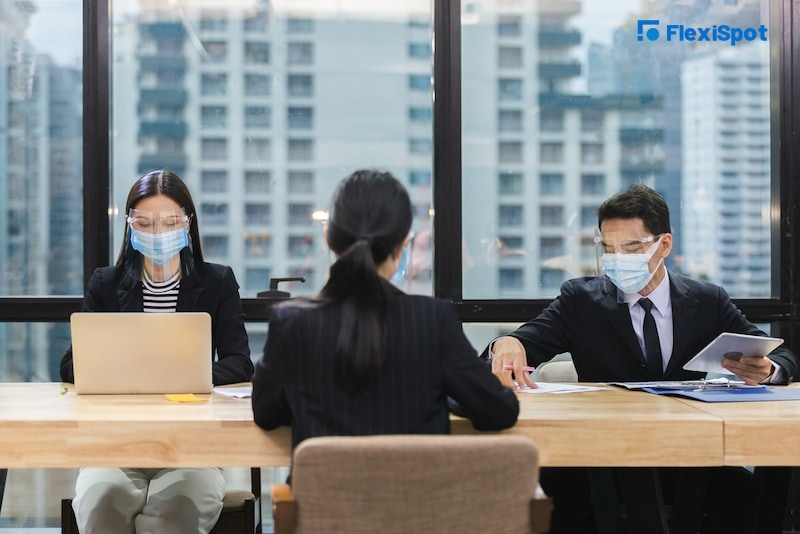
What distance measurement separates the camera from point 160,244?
2.82 meters

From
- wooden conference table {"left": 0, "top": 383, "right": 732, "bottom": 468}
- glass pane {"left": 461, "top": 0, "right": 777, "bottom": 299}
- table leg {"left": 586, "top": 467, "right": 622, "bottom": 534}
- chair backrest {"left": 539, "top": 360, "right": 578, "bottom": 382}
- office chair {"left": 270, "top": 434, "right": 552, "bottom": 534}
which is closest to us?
office chair {"left": 270, "top": 434, "right": 552, "bottom": 534}

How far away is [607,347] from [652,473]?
0.72 meters

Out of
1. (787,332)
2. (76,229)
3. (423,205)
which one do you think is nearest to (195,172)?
(76,229)

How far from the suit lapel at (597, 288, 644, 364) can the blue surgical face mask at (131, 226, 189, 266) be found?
135 centimetres

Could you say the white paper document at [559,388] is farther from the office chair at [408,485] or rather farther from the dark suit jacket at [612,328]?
the office chair at [408,485]

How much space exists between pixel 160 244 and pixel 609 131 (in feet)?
7.03

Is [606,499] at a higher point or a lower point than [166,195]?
lower

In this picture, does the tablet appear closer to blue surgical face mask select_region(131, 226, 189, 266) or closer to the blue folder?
the blue folder

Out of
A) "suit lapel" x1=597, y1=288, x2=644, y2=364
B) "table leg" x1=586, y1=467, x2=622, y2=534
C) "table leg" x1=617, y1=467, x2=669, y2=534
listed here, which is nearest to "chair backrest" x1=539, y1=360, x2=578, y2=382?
"suit lapel" x1=597, y1=288, x2=644, y2=364

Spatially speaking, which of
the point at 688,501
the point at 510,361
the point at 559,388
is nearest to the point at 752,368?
the point at 688,501

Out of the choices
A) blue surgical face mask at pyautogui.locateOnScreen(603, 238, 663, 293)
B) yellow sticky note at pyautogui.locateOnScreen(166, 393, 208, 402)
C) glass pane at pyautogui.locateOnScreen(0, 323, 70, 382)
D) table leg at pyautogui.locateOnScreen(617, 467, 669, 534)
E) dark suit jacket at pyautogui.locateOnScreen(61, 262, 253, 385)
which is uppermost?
blue surgical face mask at pyautogui.locateOnScreen(603, 238, 663, 293)

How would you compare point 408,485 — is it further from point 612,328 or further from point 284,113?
point 284,113

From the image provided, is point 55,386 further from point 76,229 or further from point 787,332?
point 787,332

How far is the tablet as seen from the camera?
7.59 ft
